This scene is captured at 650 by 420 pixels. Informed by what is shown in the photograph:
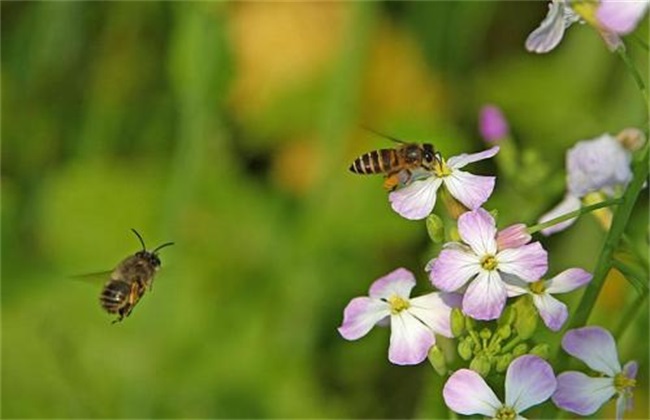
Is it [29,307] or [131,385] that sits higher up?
[29,307]

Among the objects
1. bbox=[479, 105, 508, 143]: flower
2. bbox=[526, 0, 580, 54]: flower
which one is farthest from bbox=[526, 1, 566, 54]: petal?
bbox=[479, 105, 508, 143]: flower

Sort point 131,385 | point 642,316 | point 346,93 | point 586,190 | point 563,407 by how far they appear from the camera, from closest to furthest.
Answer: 1. point 563,407
2. point 586,190
3. point 642,316
4. point 131,385
5. point 346,93

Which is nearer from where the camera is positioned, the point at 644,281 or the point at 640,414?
the point at 644,281

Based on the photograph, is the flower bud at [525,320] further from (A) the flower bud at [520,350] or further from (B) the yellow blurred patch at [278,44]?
(B) the yellow blurred patch at [278,44]

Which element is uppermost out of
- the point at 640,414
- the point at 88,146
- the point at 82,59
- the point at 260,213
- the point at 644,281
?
the point at 82,59

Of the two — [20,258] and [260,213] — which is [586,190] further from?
[20,258]

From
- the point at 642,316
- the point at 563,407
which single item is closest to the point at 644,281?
the point at 563,407

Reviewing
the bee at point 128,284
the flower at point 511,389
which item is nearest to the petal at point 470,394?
the flower at point 511,389
